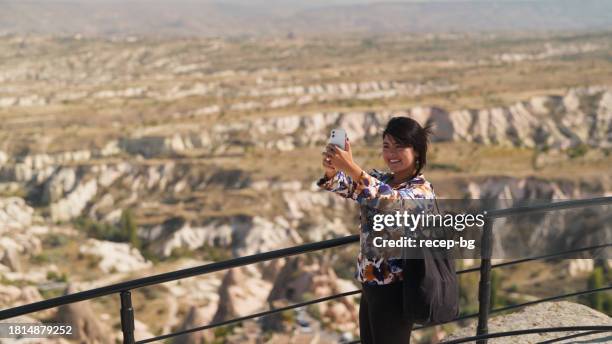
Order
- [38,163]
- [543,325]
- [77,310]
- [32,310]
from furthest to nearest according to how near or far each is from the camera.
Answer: [38,163]
[77,310]
[543,325]
[32,310]

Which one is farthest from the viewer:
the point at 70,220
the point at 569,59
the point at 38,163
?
the point at 569,59

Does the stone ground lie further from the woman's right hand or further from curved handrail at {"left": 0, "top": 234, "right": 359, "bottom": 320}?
the woman's right hand

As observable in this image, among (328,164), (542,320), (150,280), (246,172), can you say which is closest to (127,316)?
(150,280)

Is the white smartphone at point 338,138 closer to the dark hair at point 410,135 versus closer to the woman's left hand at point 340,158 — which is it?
the woman's left hand at point 340,158

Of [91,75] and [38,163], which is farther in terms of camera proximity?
[91,75]

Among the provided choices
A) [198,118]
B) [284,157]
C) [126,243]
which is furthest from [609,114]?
[126,243]

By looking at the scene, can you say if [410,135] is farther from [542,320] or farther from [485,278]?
[542,320]

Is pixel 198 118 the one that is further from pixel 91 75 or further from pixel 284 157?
pixel 91 75
